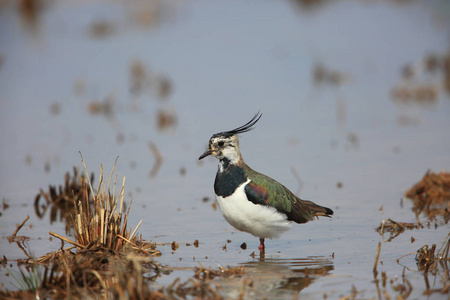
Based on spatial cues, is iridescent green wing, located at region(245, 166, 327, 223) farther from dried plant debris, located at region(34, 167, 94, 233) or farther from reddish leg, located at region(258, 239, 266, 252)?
dried plant debris, located at region(34, 167, 94, 233)

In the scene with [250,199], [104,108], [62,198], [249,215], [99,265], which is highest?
[104,108]

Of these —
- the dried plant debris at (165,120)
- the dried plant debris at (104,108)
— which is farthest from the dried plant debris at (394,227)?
the dried plant debris at (104,108)

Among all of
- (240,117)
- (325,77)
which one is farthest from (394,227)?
(325,77)

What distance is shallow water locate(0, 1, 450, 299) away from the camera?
321 inches

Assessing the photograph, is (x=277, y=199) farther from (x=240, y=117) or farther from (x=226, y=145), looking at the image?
(x=240, y=117)

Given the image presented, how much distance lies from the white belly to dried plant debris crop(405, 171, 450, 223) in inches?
98.1

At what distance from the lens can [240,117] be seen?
14.2 metres

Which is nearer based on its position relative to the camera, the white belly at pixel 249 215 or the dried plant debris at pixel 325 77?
the white belly at pixel 249 215

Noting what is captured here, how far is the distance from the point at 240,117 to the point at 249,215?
259 inches

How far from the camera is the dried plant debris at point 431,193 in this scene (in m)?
9.60

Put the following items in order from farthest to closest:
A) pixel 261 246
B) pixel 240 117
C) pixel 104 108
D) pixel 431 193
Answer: pixel 104 108, pixel 240 117, pixel 431 193, pixel 261 246

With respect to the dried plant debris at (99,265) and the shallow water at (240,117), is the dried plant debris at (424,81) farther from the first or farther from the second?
the dried plant debris at (99,265)

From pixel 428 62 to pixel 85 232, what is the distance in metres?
12.2

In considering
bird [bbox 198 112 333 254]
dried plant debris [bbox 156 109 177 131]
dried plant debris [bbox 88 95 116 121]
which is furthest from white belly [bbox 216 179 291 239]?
→ dried plant debris [bbox 88 95 116 121]
